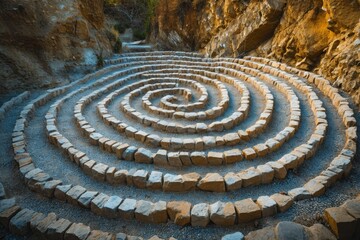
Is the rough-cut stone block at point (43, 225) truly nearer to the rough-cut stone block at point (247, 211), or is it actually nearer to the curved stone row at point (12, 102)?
the rough-cut stone block at point (247, 211)

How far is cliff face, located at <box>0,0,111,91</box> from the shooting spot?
30.8ft

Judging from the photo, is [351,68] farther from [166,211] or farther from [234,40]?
[166,211]

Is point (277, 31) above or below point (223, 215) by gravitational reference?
above

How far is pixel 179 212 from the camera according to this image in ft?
15.1

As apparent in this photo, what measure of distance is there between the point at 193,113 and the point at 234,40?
22.8 feet

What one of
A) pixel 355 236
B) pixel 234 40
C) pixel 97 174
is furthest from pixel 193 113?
pixel 234 40

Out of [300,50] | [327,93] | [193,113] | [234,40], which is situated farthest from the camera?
[234,40]

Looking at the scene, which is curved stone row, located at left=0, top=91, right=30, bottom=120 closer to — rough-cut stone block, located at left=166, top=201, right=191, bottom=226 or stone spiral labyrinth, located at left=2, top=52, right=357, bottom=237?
stone spiral labyrinth, located at left=2, top=52, right=357, bottom=237

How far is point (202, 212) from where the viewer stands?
4559mm

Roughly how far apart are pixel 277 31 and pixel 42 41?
9.91m

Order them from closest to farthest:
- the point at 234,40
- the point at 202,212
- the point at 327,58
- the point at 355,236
Answer: the point at 355,236, the point at 202,212, the point at 327,58, the point at 234,40

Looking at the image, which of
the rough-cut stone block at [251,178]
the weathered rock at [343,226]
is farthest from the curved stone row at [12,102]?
the weathered rock at [343,226]

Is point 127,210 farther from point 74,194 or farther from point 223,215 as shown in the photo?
point 223,215

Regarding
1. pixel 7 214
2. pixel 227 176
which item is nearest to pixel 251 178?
pixel 227 176
